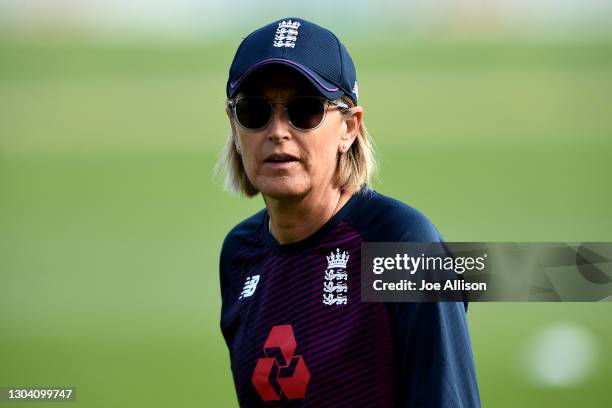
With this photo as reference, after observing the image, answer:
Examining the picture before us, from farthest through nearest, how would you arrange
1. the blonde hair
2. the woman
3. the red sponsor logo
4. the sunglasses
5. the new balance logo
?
the new balance logo < the blonde hair < the sunglasses < the red sponsor logo < the woman

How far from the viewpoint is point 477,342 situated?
8.00 m

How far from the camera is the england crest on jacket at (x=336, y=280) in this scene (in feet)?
9.63

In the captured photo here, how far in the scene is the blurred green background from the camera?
7980mm

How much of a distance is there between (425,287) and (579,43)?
11.0 m

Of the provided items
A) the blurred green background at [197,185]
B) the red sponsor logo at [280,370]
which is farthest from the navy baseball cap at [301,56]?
the blurred green background at [197,185]

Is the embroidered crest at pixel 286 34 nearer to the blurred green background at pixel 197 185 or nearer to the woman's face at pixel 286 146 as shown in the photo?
the woman's face at pixel 286 146

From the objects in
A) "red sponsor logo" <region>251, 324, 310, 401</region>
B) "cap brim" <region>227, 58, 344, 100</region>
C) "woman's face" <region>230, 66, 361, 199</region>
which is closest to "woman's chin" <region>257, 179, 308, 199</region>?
"woman's face" <region>230, 66, 361, 199</region>

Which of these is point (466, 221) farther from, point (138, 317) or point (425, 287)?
point (425, 287)

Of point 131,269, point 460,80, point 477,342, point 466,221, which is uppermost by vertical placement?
point 460,80

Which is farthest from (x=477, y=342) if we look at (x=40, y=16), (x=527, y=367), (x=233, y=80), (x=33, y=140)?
(x=40, y=16)

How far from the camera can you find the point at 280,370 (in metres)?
2.96

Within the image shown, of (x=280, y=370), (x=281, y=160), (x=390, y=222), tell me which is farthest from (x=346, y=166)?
(x=280, y=370)

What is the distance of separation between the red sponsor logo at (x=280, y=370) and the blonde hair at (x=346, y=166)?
520 mm

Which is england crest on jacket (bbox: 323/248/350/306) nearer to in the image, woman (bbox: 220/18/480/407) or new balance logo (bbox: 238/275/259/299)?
woman (bbox: 220/18/480/407)
